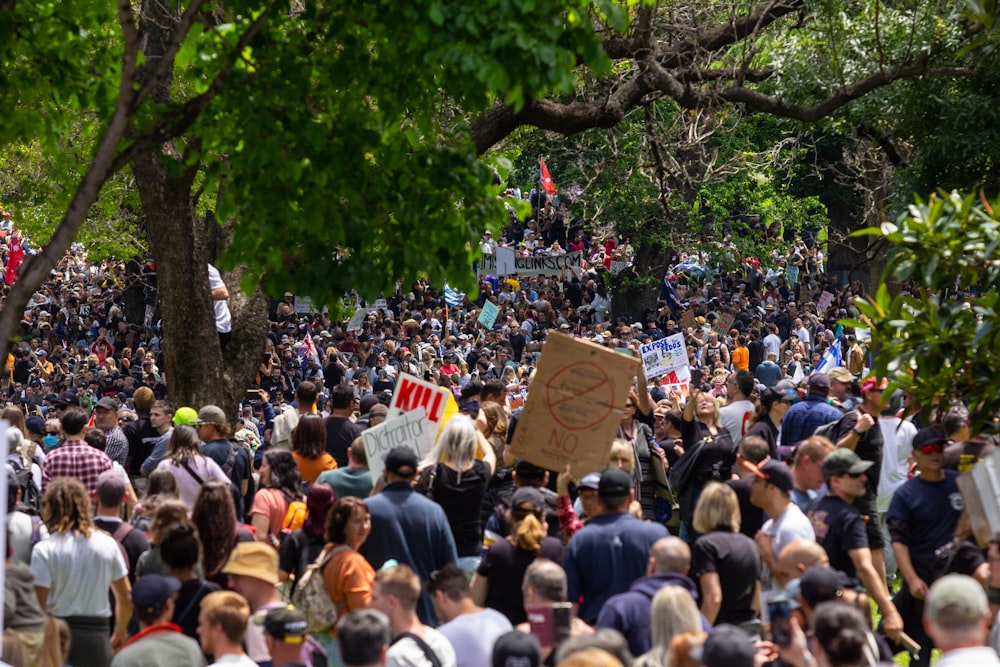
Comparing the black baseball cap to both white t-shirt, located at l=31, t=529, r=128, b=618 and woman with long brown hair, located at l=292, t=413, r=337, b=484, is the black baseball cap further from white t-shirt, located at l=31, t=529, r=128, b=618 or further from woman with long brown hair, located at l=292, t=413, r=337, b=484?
woman with long brown hair, located at l=292, t=413, r=337, b=484

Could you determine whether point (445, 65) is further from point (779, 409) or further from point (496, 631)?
point (779, 409)

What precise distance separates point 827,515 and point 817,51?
335 inches

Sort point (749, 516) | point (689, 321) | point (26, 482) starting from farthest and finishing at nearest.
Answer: point (689, 321) → point (26, 482) → point (749, 516)

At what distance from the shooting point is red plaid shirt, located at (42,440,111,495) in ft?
30.8

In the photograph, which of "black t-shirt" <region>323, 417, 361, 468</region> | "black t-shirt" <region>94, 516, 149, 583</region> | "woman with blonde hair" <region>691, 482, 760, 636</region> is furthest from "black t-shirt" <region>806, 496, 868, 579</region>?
"black t-shirt" <region>323, 417, 361, 468</region>

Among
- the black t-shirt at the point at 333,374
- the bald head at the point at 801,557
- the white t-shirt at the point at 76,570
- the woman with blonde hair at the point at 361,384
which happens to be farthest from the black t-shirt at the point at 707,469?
the black t-shirt at the point at 333,374

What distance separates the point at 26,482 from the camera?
31.5 feet

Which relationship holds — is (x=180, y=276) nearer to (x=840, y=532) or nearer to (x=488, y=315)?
(x=840, y=532)

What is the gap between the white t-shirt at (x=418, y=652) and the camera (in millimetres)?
5777

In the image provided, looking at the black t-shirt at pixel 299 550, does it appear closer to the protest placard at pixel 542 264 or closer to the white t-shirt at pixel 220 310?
the white t-shirt at pixel 220 310

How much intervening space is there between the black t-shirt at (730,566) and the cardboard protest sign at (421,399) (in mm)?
2874

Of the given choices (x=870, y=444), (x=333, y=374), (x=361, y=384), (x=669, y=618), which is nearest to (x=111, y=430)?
(x=870, y=444)

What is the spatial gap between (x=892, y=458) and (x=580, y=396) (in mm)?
2800

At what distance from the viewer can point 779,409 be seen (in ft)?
37.7
